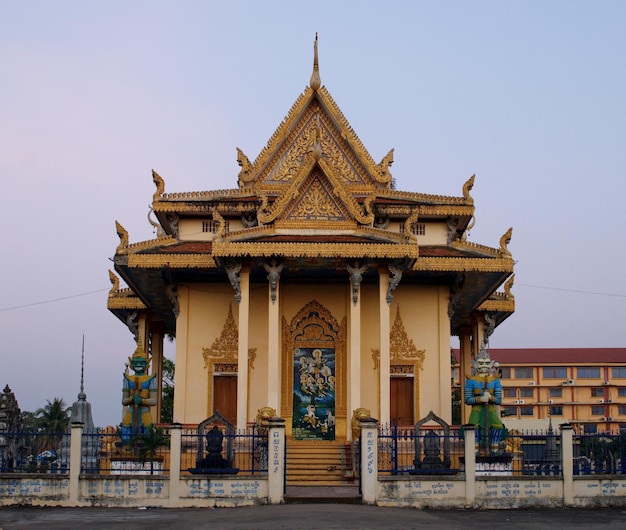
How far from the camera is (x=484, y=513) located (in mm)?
14703

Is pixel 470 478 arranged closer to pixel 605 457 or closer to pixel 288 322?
pixel 605 457

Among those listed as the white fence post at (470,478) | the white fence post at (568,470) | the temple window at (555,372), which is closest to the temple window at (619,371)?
the temple window at (555,372)

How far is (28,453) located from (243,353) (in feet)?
16.0

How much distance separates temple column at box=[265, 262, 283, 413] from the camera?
760 inches

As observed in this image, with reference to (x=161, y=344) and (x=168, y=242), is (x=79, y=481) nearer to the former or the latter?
(x=168, y=242)

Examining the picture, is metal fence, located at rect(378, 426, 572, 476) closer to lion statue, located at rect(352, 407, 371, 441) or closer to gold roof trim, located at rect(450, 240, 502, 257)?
lion statue, located at rect(352, 407, 371, 441)

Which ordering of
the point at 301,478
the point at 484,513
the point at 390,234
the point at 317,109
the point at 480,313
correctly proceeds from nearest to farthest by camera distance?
the point at 484,513
the point at 301,478
the point at 390,234
the point at 317,109
the point at 480,313

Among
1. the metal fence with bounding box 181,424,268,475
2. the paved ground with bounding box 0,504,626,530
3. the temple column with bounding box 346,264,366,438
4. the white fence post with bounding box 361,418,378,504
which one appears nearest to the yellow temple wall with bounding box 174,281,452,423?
the temple column with bounding box 346,264,366,438

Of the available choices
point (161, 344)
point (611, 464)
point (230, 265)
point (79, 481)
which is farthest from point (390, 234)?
point (161, 344)

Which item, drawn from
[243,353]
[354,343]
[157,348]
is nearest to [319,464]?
[354,343]

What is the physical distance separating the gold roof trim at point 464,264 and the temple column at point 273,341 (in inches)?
126

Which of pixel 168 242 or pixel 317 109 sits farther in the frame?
pixel 317 109

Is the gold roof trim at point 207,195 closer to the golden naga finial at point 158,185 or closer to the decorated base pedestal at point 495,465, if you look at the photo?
the golden naga finial at point 158,185

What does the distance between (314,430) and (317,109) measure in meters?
7.99
